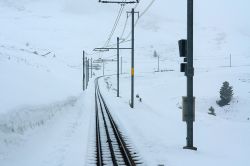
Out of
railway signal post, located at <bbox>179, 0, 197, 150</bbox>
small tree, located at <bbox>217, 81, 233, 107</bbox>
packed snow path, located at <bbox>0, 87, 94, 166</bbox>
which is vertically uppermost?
railway signal post, located at <bbox>179, 0, 197, 150</bbox>

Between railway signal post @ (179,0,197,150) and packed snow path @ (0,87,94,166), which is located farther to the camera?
railway signal post @ (179,0,197,150)

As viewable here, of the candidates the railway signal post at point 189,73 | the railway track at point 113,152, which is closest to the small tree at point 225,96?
the railway track at point 113,152

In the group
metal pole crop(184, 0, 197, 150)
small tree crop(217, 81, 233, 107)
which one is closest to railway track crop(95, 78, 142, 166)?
metal pole crop(184, 0, 197, 150)

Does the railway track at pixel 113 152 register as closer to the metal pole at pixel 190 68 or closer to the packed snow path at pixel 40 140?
the packed snow path at pixel 40 140

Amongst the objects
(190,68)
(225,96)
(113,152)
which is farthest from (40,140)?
(225,96)

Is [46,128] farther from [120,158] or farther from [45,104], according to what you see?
[120,158]

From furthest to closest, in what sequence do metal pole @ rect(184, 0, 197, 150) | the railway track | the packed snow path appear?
metal pole @ rect(184, 0, 197, 150)
the packed snow path
the railway track

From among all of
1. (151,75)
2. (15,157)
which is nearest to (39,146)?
(15,157)

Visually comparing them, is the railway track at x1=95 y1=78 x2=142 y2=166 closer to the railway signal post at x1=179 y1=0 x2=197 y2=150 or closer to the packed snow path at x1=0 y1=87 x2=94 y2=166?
the packed snow path at x1=0 y1=87 x2=94 y2=166

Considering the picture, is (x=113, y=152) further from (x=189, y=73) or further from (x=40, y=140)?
(x=40, y=140)

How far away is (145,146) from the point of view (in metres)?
17.4

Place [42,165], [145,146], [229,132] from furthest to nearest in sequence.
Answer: [229,132] < [145,146] < [42,165]

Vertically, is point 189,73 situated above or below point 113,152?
above

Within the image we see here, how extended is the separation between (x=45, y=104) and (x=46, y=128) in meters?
4.29
